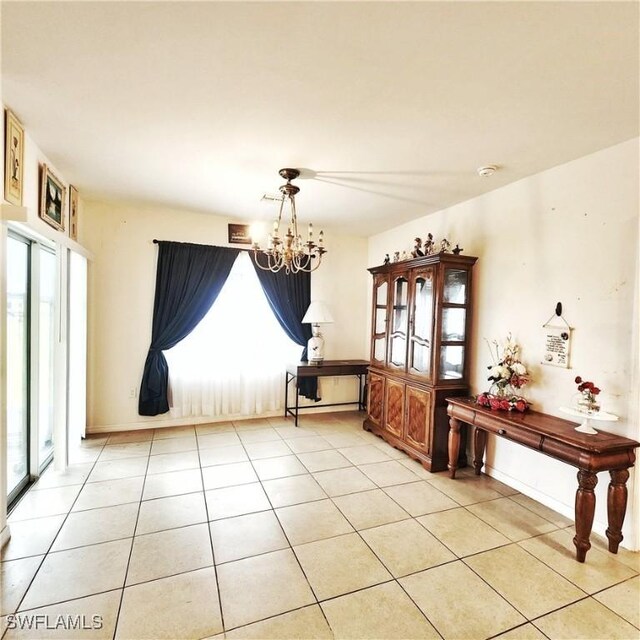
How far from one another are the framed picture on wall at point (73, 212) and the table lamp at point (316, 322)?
8.81 ft

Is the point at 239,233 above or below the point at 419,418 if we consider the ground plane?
above

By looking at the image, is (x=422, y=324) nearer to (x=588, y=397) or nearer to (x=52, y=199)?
(x=588, y=397)

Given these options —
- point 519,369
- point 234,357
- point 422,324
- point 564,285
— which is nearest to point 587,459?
point 519,369

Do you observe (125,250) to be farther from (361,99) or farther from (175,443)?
(361,99)

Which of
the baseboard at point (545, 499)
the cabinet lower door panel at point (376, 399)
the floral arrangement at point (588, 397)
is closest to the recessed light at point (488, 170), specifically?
the floral arrangement at point (588, 397)

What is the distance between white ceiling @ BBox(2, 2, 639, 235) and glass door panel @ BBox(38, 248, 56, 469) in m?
0.90

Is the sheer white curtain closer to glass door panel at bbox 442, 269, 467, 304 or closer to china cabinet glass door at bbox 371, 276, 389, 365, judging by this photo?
china cabinet glass door at bbox 371, 276, 389, 365

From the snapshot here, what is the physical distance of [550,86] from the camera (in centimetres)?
174

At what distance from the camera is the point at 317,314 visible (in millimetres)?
4508

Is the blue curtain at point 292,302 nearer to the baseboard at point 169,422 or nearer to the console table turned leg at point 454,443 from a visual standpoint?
the baseboard at point 169,422

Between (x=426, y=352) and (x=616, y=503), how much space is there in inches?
67.4

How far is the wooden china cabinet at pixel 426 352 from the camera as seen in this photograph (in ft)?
10.7

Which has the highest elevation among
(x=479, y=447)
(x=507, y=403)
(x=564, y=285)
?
(x=564, y=285)

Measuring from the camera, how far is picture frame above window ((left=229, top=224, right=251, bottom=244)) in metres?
4.45
